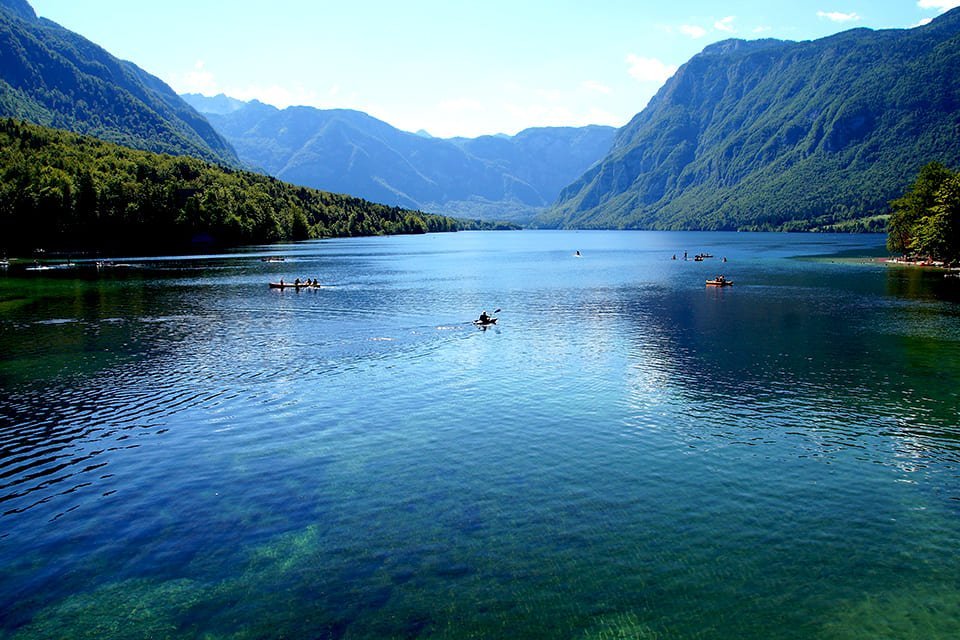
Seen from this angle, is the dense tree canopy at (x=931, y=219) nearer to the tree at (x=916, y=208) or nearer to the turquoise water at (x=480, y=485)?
Result: the tree at (x=916, y=208)

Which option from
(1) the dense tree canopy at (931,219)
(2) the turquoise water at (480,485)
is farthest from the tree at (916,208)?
(2) the turquoise water at (480,485)

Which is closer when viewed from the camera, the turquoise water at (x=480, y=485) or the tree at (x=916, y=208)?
the turquoise water at (x=480, y=485)

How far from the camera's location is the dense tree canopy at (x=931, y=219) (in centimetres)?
14638

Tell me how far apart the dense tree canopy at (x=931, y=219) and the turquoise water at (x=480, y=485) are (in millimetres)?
90456

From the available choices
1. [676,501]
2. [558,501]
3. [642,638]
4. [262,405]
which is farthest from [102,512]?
[676,501]

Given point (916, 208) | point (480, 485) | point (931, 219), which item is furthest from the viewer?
point (916, 208)

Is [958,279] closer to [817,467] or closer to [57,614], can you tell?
[817,467]

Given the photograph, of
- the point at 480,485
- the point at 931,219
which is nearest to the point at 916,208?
the point at 931,219

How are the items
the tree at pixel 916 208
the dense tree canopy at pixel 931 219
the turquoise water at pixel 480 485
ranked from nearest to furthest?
the turquoise water at pixel 480 485 → the dense tree canopy at pixel 931 219 → the tree at pixel 916 208

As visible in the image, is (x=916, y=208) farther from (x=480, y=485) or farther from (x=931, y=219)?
(x=480, y=485)

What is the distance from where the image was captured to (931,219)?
150625mm

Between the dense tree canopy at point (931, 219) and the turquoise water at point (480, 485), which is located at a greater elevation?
the dense tree canopy at point (931, 219)

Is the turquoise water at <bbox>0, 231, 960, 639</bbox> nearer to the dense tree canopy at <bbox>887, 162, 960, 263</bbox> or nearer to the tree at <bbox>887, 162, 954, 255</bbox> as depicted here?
the dense tree canopy at <bbox>887, 162, 960, 263</bbox>

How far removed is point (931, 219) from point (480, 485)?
163241 millimetres
